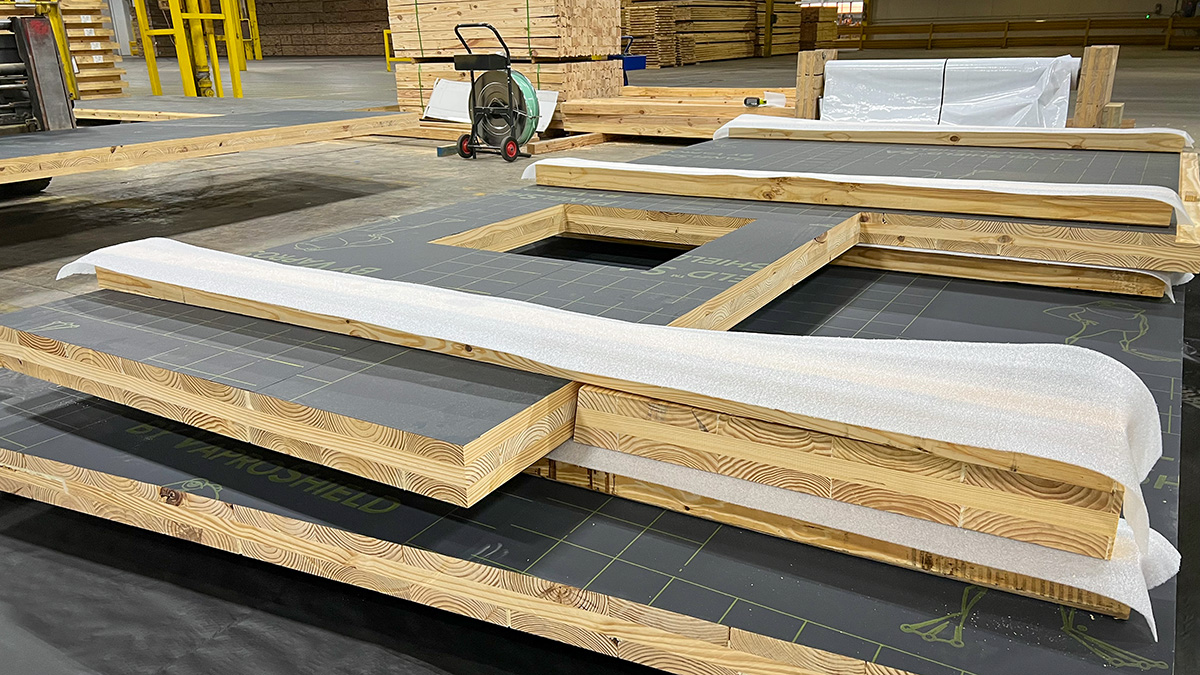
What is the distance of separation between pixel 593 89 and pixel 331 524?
829cm


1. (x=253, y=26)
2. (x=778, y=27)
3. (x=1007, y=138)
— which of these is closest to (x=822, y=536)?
(x=1007, y=138)

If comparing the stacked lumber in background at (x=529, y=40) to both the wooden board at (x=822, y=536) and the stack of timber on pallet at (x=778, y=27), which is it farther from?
the stack of timber on pallet at (x=778, y=27)

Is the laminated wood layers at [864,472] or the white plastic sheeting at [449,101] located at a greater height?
the white plastic sheeting at [449,101]

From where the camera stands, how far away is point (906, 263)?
3449 millimetres

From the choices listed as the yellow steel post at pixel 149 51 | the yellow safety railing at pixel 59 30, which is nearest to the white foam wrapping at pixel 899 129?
the yellow safety railing at pixel 59 30

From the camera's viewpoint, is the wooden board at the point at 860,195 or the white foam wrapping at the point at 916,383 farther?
the wooden board at the point at 860,195

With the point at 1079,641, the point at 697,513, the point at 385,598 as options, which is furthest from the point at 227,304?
the point at 1079,641

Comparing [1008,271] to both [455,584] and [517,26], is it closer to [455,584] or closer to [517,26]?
[455,584]

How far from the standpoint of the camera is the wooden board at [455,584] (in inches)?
56.1

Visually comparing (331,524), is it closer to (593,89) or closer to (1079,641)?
(1079,641)

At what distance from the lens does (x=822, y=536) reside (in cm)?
168

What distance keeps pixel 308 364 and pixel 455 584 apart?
0.65m

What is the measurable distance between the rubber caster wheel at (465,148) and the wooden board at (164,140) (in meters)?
1.70

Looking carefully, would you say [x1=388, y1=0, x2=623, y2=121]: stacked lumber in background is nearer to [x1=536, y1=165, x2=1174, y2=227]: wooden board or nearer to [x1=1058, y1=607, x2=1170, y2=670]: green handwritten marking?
[x1=536, y1=165, x2=1174, y2=227]: wooden board
